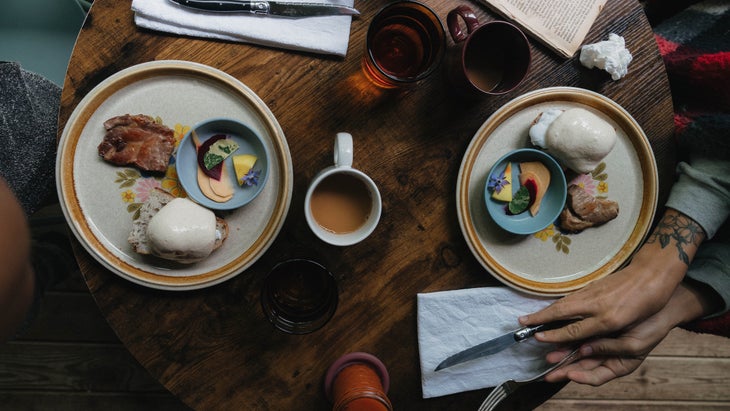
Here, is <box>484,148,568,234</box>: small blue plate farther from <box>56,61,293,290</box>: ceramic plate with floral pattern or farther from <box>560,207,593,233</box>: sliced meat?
<box>56,61,293,290</box>: ceramic plate with floral pattern

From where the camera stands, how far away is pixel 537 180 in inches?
42.2

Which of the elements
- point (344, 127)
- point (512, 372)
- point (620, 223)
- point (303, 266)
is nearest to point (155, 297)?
point (303, 266)

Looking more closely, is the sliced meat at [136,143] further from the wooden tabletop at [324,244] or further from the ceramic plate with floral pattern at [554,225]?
the ceramic plate with floral pattern at [554,225]

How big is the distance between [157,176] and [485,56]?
2.48ft

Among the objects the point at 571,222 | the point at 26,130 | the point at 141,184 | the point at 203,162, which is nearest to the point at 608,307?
the point at 571,222

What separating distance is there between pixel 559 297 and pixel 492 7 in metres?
0.69

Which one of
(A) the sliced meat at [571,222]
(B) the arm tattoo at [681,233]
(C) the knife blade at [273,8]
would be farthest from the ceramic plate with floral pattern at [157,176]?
(B) the arm tattoo at [681,233]

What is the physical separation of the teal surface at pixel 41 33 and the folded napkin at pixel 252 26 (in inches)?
14.0

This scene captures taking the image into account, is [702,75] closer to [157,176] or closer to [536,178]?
[536,178]

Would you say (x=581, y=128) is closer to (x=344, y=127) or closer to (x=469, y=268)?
(x=469, y=268)

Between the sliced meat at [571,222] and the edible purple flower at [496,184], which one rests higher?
the edible purple flower at [496,184]

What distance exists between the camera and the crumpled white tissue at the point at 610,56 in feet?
3.53

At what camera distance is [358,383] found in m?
0.99

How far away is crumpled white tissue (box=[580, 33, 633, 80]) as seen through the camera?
1075mm
